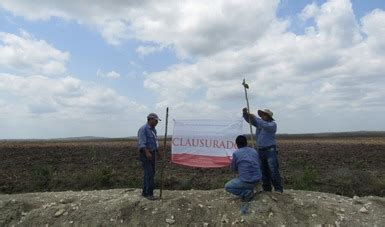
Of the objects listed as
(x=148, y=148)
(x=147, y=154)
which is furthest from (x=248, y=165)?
(x=148, y=148)

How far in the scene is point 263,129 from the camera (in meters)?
10.6

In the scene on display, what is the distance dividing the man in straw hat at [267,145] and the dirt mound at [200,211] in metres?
0.49

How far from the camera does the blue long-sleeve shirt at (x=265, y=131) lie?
1045 centimetres

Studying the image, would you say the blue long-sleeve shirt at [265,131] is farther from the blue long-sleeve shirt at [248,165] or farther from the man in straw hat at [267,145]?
the blue long-sleeve shirt at [248,165]

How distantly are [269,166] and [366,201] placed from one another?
8.86 feet

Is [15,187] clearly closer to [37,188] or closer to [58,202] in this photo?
[37,188]

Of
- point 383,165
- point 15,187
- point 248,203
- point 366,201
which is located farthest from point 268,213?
point 383,165

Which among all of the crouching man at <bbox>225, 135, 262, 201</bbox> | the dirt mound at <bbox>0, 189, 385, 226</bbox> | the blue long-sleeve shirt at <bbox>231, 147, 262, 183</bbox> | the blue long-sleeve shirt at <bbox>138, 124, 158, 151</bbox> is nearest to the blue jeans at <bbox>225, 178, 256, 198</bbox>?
the crouching man at <bbox>225, 135, 262, 201</bbox>

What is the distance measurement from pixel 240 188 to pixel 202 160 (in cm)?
204

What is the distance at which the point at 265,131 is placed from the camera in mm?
10578

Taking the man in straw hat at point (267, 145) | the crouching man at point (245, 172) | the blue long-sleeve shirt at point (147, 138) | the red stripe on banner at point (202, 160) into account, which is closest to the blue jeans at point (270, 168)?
the man in straw hat at point (267, 145)

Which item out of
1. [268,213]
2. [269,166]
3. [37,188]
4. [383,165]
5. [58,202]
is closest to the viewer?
[268,213]

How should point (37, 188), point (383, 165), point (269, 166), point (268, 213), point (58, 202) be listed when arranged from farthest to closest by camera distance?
point (383, 165) < point (37, 188) < point (58, 202) < point (269, 166) < point (268, 213)

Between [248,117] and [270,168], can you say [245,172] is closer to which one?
[270,168]
